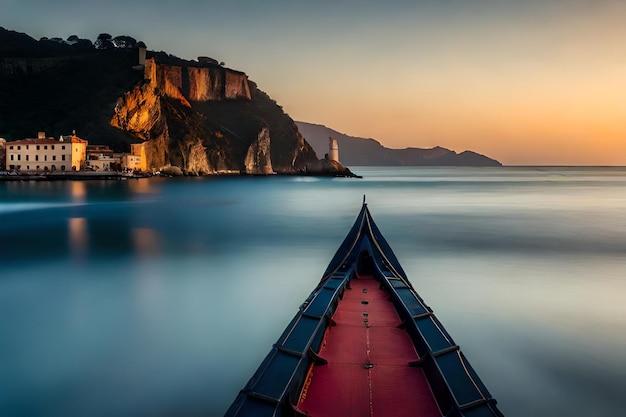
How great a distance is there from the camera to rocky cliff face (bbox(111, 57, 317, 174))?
87625 millimetres

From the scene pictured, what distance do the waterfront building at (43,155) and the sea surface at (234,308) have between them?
153 ft

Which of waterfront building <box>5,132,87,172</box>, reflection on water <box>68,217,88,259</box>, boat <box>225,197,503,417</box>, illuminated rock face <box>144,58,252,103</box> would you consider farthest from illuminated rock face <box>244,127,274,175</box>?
boat <box>225,197,503,417</box>

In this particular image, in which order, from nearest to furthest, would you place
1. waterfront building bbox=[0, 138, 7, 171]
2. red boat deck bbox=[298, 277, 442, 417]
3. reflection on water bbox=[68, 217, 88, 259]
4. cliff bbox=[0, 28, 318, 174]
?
red boat deck bbox=[298, 277, 442, 417] → reflection on water bbox=[68, 217, 88, 259] → waterfront building bbox=[0, 138, 7, 171] → cliff bbox=[0, 28, 318, 174]

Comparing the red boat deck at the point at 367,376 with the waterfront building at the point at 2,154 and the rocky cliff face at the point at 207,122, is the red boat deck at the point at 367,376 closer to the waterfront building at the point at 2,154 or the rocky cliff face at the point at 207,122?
the waterfront building at the point at 2,154

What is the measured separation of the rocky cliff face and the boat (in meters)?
82.4

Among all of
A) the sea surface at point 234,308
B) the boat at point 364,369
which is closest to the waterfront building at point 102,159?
the sea surface at point 234,308

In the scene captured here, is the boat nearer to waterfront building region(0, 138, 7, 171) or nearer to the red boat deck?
the red boat deck

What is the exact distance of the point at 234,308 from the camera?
10008 mm

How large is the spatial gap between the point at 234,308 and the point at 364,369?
5776mm

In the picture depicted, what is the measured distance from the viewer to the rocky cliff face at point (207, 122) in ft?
A: 287

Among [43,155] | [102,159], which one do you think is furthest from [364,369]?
[102,159]

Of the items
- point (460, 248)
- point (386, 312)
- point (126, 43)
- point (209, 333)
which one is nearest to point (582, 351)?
point (386, 312)

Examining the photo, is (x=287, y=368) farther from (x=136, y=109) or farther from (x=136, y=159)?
(x=136, y=109)

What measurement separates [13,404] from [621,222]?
27817mm
